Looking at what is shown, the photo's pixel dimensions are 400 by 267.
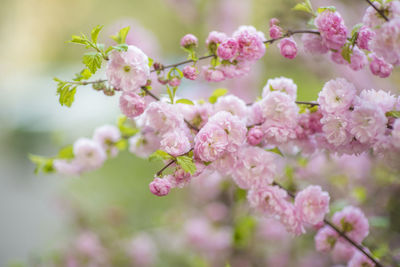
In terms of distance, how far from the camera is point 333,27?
1.86 ft

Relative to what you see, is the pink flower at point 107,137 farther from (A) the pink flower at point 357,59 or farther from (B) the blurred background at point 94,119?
(A) the pink flower at point 357,59

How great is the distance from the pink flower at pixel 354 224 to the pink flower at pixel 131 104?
0.39m

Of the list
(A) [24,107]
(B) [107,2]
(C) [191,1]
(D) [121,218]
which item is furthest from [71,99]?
(B) [107,2]

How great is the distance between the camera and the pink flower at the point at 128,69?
55 cm

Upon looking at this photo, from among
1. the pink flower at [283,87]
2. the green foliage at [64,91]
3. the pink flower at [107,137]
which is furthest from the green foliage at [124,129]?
the pink flower at [283,87]

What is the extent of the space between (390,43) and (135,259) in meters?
1.21

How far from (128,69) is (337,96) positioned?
29 centimetres

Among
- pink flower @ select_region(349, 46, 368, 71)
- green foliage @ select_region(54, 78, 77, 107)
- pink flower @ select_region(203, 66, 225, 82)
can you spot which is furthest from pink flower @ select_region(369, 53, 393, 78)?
green foliage @ select_region(54, 78, 77, 107)

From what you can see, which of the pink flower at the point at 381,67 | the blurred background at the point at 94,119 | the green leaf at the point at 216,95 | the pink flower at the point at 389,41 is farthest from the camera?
the blurred background at the point at 94,119

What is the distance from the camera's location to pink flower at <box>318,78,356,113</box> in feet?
1.78

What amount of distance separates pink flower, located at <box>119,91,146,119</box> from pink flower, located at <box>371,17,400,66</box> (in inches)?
12.5

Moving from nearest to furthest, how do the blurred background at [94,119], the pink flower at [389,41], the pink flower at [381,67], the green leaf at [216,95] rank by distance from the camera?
the pink flower at [389,41] < the pink flower at [381,67] < the green leaf at [216,95] < the blurred background at [94,119]

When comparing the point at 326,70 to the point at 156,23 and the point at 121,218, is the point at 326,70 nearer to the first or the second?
the point at 121,218

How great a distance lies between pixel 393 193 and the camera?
3.28 ft
